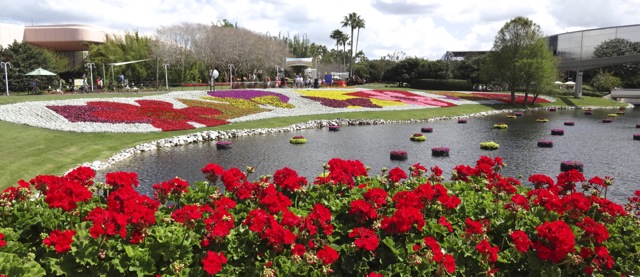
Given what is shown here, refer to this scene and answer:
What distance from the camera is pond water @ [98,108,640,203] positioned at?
17.2 metres

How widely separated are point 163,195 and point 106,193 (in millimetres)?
1392

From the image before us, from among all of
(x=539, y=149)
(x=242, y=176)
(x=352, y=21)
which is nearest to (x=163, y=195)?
(x=242, y=176)

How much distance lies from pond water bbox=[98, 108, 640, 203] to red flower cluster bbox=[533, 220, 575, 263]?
9699 millimetres

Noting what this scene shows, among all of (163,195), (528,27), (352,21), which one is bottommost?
(163,195)

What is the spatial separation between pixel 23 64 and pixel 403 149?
4666cm

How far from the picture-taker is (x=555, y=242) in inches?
217

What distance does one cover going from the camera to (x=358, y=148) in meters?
22.9

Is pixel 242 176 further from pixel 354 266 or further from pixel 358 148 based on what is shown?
pixel 358 148

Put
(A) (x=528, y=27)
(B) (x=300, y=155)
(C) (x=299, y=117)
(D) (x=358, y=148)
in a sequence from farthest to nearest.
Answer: (A) (x=528, y=27) → (C) (x=299, y=117) → (D) (x=358, y=148) → (B) (x=300, y=155)

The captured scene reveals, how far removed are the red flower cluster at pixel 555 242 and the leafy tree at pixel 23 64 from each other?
51.0m

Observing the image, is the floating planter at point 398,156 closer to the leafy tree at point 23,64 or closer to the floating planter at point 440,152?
the floating planter at point 440,152

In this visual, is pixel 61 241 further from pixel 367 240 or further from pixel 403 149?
→ pixel 403 149

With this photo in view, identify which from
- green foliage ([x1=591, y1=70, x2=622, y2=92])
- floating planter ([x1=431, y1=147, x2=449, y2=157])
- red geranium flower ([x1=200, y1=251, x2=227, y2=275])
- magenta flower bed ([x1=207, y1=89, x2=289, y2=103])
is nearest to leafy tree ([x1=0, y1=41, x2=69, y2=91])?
magenta flower bed ([x1=207, y1=89, x2=289, y2=103])

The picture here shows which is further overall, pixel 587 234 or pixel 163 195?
pixel 163 195
